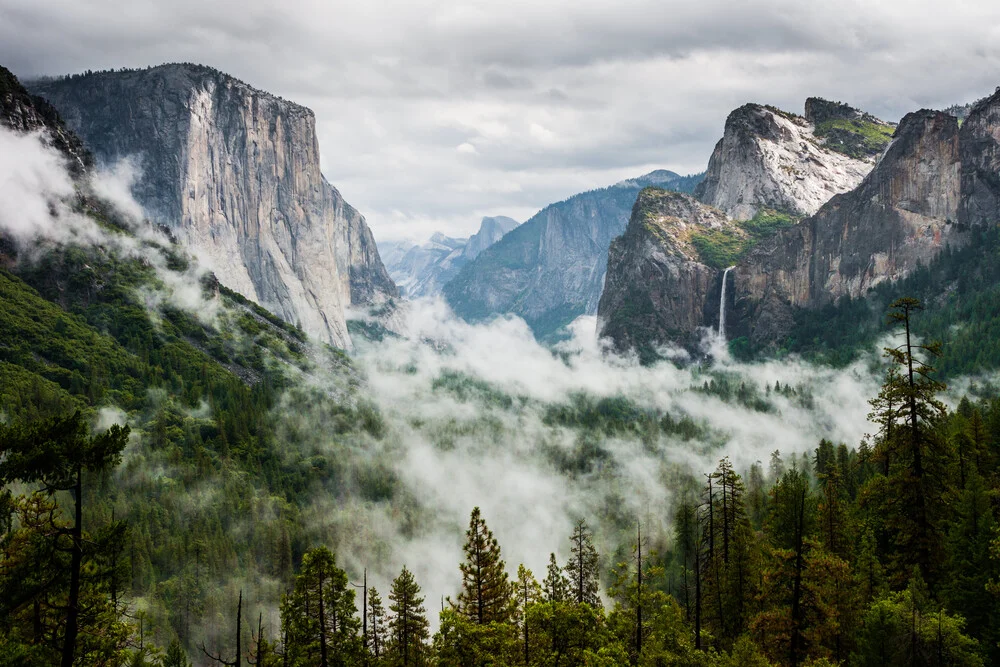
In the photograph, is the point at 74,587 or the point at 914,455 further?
the point at 914,455

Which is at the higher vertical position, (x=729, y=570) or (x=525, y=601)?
(x=729, y=570)

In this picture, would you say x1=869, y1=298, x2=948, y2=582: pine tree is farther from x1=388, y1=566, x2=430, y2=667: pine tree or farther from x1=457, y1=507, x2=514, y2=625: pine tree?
x1=388, y1=566, x2=430, y2=667: pine tree

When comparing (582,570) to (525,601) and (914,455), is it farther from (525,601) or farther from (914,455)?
(914,455)

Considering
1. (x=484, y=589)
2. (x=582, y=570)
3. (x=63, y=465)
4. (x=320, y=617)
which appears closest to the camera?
(x=63, y=465)

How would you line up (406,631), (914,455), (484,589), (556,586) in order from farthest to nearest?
(556,586) < (484,589) < (406,631) < (914,455)

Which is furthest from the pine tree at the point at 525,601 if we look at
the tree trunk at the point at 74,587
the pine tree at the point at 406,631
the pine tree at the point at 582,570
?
the tree trunk at the point at 74,587

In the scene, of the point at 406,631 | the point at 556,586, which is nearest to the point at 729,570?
the point at 556,586

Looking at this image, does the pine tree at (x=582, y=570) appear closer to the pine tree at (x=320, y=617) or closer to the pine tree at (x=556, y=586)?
the pine tree at (x=556, y=586)

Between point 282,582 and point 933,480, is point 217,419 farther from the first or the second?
point 933,480

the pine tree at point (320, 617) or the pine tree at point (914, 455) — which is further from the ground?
the pine tree at point (914, 455)

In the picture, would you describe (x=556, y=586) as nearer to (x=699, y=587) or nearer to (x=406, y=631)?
(x=699, y=587)

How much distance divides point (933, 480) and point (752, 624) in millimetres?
14095

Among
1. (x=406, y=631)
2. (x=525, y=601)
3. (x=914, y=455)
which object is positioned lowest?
(x=406, y=631)

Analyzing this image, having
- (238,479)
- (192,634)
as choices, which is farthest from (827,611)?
(238,479)
